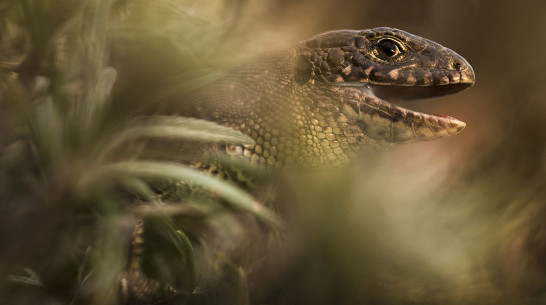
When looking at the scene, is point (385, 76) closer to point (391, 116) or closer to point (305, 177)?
point (391, 116)

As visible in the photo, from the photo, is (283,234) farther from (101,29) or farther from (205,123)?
(101,29)

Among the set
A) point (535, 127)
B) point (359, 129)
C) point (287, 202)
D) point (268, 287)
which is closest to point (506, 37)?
point (535, 127)

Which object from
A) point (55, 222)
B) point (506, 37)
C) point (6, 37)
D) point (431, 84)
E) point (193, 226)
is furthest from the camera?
point (506, 37)

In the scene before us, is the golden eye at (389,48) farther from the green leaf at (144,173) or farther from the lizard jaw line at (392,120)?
the green leaf at (144,173)

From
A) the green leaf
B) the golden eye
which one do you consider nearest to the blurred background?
the green leaf

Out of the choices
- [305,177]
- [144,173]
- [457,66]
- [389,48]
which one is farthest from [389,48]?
[144,173]

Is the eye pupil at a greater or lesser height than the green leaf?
greater

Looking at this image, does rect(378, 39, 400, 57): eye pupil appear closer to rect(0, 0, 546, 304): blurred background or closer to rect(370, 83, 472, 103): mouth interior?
rect(370, 83, 472, 103): mouth interior
